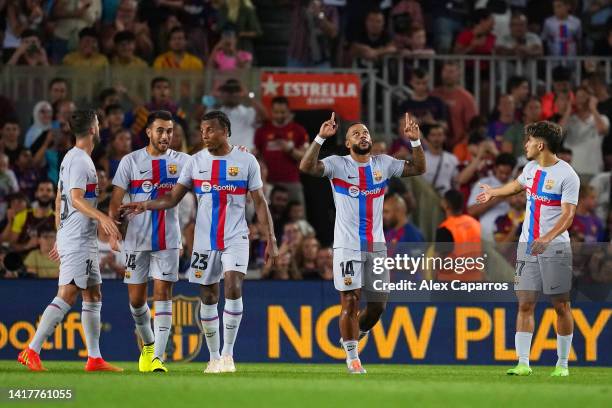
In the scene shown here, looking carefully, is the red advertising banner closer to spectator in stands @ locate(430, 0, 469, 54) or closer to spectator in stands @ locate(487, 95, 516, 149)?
spectator in stands @ locate(487, 95, 516, 149)

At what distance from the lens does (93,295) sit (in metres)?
13.9

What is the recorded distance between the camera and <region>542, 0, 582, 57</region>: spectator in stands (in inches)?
909

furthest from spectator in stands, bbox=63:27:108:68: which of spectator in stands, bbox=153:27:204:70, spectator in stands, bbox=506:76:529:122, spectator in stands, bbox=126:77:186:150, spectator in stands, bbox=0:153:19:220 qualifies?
spectator in stands, bbox=506:76:529:122

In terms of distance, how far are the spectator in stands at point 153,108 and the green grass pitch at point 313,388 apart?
6409mm

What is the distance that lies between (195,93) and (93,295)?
24.9 ft

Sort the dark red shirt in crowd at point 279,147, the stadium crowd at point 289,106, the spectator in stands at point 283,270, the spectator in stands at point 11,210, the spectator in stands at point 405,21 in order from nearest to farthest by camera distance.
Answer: the spectator in stands at point 283,270
the spectator in stands at point 11,210
the stadium crowd at point 289,106
the dark red shirt in crowd at point 279,147
the spectator in stands at point 405,21

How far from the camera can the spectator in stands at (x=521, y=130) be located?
69.7ft

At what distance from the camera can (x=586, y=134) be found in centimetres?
2150

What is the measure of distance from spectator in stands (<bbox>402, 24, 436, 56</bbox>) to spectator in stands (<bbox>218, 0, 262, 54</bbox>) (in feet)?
7.49

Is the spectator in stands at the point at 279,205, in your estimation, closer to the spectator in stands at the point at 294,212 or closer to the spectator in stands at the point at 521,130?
→ the spectator in stands at the point at 294,212

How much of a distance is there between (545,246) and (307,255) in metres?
5.33

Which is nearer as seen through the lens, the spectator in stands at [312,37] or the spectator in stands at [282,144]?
the spectator in stands at [282,144]

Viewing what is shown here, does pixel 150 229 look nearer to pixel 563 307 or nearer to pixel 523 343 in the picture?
pixel 523 343

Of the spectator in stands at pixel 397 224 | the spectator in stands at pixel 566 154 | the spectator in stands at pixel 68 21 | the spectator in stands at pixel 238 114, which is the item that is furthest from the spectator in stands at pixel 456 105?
the spectator in stands at pixel 68 21
